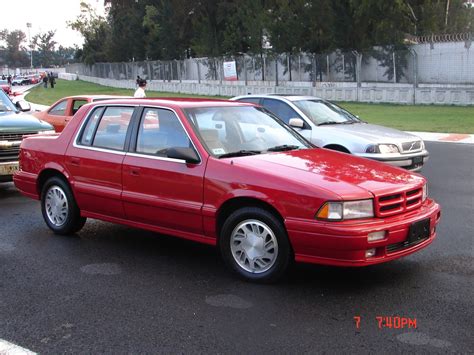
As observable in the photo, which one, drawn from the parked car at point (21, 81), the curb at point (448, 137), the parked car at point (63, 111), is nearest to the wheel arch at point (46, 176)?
the parked car at point (63, 111)

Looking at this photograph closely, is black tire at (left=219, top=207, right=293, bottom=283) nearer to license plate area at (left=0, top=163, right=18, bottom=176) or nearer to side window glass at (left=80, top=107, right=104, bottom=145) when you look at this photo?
side window glass at (left=80, top=107, right=104, bottom=145)

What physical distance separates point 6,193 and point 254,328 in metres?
6.76

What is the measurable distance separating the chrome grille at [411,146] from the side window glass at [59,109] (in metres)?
8.05

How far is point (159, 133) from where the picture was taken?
5797 mm

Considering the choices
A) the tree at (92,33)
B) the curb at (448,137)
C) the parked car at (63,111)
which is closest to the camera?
the parked car at (63,111)

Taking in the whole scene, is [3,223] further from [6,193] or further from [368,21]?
[368,21]

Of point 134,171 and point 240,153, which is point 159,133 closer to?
point 134,171

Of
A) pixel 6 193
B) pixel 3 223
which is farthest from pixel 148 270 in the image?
pixel 6 193

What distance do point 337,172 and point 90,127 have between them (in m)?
2.84

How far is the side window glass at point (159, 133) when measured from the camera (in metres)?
5.61

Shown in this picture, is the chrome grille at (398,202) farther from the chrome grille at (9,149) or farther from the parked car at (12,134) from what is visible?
the chrome grille at (9,149)

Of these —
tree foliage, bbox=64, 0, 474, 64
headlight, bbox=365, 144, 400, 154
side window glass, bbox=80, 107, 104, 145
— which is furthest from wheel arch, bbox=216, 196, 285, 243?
tree foliage, bbox=64, 0, 474, 64

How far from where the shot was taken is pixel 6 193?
31.6 ft

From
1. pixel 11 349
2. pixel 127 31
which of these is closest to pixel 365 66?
pixel 11 349
